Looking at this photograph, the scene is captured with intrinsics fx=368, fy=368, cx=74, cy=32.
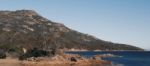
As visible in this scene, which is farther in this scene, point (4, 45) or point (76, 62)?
point (4, 45)

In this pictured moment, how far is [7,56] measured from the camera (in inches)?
4257

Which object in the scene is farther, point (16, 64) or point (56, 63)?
point (56, 63)

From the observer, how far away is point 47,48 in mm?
121938

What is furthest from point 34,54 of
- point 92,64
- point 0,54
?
point 92,64

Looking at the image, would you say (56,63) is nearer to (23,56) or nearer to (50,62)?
(50,62)

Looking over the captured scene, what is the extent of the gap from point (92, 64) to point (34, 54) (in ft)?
58.2

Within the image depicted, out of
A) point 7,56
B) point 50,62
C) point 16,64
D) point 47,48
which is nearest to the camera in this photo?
point 16,64

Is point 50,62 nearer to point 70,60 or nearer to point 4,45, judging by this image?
point 70,60

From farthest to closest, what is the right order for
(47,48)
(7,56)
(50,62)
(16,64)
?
(47,48) → (7,56) → (50,62) → (16,64)

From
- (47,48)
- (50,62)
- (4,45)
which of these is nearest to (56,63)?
(50,62)

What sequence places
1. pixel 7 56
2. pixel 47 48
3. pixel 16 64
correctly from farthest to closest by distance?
1. pixel 47 48
2. pixel 7 56
3. pixel 16 64

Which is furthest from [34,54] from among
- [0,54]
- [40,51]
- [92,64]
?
[92,64]

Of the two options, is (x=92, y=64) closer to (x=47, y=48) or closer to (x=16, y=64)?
(x=47, y=48)

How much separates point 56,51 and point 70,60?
661cm
